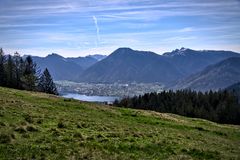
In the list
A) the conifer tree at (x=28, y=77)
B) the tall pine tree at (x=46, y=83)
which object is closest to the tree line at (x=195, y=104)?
the tall pine tree at (x=46, y=83)

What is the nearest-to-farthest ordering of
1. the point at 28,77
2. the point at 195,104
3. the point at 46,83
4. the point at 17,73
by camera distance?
the point at 28,77 < the point at 17,73 < the point at 46,83 < the point at 195,104

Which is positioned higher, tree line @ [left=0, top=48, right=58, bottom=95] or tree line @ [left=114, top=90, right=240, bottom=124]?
tree line @ [left=0, top=48, right=58, bottom=95]

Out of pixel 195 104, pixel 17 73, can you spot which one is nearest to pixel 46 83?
pixel 17 73

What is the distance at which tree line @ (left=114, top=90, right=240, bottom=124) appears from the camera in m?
137

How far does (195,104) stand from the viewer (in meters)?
151

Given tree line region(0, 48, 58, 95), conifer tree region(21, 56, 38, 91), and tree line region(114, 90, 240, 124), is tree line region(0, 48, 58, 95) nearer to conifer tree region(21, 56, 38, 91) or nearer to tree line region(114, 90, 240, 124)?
conifer tree region(21, 56, 38, 91)

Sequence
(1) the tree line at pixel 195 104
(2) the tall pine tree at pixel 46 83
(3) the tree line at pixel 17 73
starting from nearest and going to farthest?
(3) the tree line at pixel 17 73, (1) the tree line at pixel 195 104, (2) the tall pine tree at pixel 46 83

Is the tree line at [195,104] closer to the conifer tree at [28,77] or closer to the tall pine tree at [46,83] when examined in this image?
the tall pine tree at [46,83]

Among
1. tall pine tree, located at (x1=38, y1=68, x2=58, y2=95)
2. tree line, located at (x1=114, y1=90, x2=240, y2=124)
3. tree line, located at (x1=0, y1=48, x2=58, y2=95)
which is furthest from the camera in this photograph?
tall pine tree, located at (x1=38, y1=68, x2=58, y2=95)

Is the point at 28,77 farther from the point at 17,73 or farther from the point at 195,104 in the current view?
the point at 195,104

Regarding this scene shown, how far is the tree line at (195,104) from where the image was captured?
13688 cm

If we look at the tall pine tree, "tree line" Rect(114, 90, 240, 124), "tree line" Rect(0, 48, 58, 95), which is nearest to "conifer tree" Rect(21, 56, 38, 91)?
"tree line" Rect(0, 48, 58, 95)

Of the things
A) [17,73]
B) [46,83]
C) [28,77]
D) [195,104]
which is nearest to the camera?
[28,77]

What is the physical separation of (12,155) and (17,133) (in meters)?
5.98
